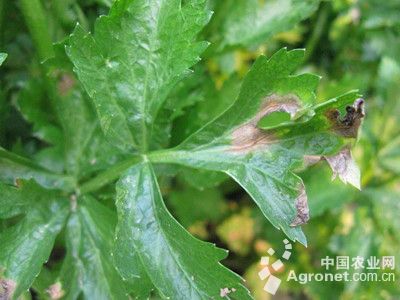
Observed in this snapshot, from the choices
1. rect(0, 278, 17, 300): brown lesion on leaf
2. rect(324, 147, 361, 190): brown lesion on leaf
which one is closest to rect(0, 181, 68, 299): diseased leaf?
rect(0, 278, 17, 300): brown lesion on leaf

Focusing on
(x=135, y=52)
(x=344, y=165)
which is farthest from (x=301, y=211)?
(x=135, y=52)

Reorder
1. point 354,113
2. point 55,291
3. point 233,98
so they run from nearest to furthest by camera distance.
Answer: point 354,113 < point 55,291 < point 233,98

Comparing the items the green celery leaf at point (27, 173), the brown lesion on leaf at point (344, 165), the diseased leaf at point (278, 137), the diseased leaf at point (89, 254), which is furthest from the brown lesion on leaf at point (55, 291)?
the brown lesion on leaf at point (344, 165)

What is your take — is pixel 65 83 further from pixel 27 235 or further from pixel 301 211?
pixel 301 211

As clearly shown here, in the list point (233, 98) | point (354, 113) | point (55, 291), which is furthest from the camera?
point (233, 98)

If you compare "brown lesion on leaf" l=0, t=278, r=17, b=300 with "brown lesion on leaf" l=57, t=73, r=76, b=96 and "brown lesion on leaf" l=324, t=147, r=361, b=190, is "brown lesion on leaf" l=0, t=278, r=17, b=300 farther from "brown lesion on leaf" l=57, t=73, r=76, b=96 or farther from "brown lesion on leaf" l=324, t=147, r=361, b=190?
"brown lesion on leaf" l=324, t=147, r=361, b=190

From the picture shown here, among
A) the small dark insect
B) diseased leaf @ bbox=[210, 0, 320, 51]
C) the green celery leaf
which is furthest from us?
diseased leaf @ bbox=[210, 0, 320, 51]

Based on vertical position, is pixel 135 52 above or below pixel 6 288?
above

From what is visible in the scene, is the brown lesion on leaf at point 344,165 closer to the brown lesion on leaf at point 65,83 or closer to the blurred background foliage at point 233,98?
the blurred background foliage at point 233,98
